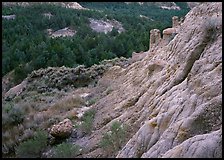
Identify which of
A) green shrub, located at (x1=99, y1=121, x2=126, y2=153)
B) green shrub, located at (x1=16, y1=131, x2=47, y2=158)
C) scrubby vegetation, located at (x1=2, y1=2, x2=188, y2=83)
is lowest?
scrubby vegetation, located at (x1=2, y1=2, x2=188, y2=83)

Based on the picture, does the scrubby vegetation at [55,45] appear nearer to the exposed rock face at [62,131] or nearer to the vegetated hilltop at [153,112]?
the vegetated hilltop at [153,112]

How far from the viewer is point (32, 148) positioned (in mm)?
11906

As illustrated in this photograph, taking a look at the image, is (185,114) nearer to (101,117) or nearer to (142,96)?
Result: (142,96)

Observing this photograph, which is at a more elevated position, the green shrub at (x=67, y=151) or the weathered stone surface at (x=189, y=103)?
the weathered stone surface at (x=189, y=103)

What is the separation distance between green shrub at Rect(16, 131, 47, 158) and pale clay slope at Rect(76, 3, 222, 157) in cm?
152

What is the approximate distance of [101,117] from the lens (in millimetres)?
13109

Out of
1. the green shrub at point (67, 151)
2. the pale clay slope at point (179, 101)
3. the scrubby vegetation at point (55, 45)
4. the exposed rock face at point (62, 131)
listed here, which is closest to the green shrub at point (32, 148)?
the exposed rock face at point (62, 131)

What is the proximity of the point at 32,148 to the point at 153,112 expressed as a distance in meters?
4.48

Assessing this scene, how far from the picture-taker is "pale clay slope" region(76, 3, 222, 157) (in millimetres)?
6789

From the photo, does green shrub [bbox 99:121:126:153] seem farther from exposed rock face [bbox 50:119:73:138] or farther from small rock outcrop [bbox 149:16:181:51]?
small rock outcrop [bbox 149:16:181:51]

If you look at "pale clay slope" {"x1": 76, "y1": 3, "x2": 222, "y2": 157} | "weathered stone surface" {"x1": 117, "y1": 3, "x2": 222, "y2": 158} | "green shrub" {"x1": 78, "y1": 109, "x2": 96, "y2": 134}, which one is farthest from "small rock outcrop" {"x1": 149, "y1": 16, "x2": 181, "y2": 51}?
"green shrub" {"x1": 78, "y1": 109, "x2": 96, "y2": 134}

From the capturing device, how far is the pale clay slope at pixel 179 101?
6.79 metres

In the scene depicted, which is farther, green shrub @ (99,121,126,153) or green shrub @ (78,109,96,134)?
green shrub @ (78,109,96,134)

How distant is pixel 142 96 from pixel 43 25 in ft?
183
